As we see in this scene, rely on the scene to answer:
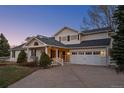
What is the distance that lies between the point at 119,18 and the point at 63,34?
35.9 ft

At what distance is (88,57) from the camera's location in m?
20.8

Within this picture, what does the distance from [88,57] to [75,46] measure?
271cm

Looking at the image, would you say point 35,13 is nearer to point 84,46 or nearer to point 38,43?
point 38,43

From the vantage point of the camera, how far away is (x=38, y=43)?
2055cm

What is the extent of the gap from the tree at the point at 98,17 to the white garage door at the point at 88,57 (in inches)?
449

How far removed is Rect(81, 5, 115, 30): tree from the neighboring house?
8100 mm

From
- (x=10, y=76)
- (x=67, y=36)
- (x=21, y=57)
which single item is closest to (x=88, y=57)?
(x=67, y=36)

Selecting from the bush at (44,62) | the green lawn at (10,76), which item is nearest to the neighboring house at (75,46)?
the bush at (44,62)

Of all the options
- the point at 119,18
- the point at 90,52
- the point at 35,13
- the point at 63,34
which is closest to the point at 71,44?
the point at 63,34

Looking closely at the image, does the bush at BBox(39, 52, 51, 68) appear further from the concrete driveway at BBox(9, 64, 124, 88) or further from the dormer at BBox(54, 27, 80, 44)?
the dormer at BBox(54, 27, 80, 44)

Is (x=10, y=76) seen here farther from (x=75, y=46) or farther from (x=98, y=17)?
(x=98, y=17)

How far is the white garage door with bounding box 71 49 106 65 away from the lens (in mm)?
19656

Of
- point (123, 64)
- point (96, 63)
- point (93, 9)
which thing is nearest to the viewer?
point (123, 64)

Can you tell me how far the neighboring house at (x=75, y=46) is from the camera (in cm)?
1956
